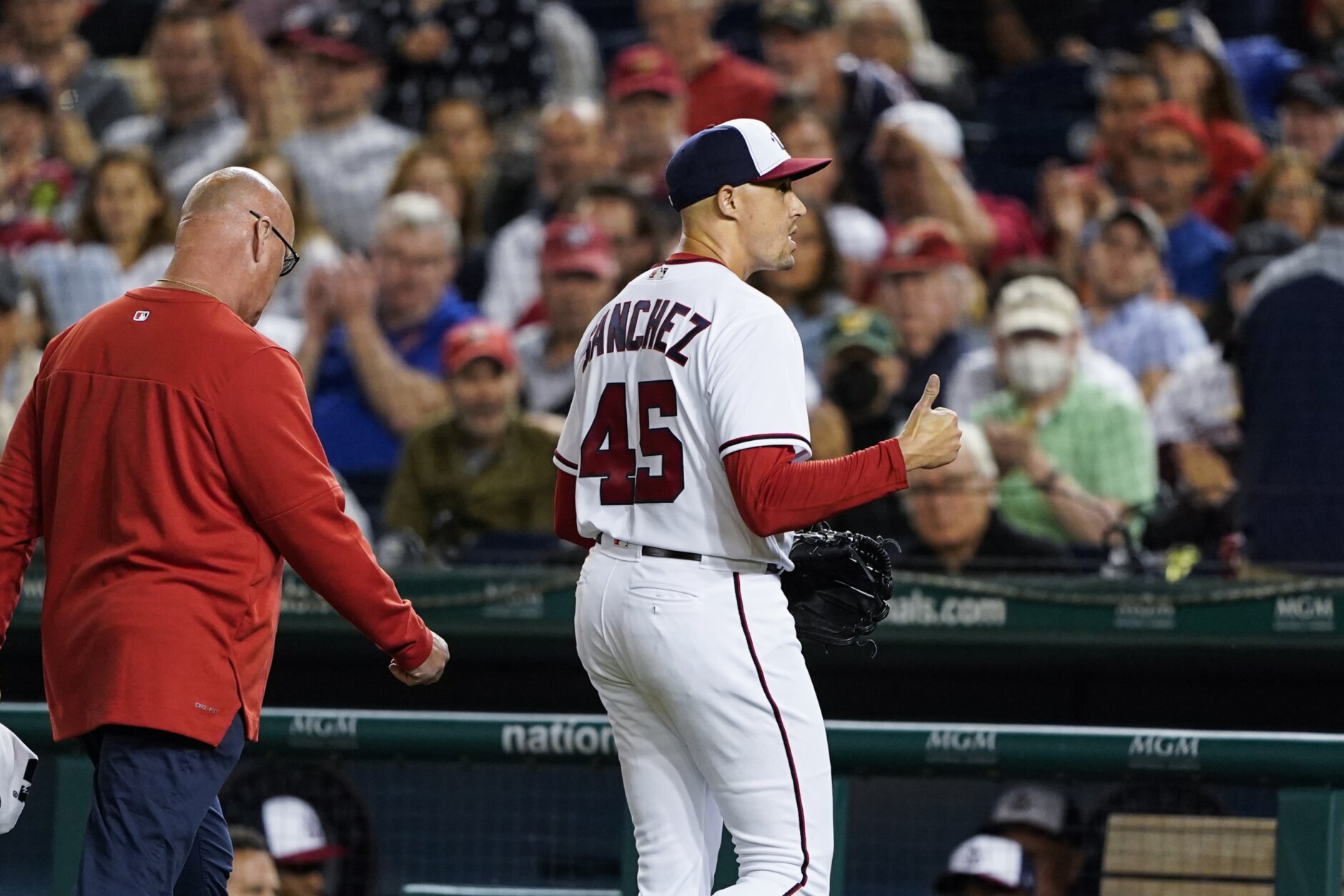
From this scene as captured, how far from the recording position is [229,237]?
9.51 ft

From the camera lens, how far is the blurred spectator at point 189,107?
7996mm

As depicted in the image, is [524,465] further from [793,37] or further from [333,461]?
[793,37]

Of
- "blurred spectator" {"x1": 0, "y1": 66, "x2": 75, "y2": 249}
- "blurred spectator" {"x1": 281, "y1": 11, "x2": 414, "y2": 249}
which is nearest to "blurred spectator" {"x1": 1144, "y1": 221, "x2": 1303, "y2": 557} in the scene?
"blurred spectator" {"x1": 281, "y1": 11, "x2": 414, "y2": 249}

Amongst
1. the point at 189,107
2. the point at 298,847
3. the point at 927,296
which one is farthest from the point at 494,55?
the point at 298,847

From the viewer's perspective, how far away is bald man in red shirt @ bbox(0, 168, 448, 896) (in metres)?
2.73

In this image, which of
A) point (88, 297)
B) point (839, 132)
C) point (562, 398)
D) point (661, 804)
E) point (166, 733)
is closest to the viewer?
point (166, 733)

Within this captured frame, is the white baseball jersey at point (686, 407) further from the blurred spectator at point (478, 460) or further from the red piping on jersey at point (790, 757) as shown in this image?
the blurred spectator at point (478, 460)

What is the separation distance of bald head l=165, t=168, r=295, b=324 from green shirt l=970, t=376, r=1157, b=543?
2846 mm

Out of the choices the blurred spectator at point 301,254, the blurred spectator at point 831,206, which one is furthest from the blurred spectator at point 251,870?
the blurred spectator at point 831,206

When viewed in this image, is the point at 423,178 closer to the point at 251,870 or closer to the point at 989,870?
Answer: the point at 251,870

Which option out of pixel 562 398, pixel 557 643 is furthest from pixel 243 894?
pixel 562 398

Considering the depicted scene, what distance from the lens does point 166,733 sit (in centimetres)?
274

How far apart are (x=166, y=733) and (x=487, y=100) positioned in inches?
238

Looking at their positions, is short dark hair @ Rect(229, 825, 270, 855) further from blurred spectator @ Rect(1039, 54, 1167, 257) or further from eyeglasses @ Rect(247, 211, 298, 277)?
blurred spectator @ Rect(1039, 54, 1167, 257)
